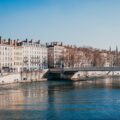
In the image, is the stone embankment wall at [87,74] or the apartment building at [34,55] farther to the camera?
the apartment building at [34,55]

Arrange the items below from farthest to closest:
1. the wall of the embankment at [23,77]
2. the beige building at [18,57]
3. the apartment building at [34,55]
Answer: the apartment building at [34,55]
the beige building at [18,57]
the wall of the embankment at [23,77]

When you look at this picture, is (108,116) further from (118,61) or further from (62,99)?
(118,61)

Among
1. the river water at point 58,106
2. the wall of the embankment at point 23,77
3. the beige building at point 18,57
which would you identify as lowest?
the river water at point 58,106

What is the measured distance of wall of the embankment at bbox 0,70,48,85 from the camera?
53494mm

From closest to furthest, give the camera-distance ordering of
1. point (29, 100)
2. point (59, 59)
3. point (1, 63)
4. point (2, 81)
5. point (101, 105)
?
point (101, 105) < point (29, 100) < point (2, 81) < point (1, 63) < point (59, 59)

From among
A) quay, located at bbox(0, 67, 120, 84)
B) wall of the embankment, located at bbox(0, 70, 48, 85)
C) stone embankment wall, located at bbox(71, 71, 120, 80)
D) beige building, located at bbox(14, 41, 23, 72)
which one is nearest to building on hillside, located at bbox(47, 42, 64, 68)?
stone embankment wall, located at bbox(71, 71, 120, 80)

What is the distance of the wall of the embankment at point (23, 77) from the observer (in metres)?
53.5

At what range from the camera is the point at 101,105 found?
30.9 metres

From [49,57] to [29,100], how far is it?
52.7 metres

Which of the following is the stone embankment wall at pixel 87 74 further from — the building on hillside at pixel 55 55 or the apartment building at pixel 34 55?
the apartment building at pixel 34 55

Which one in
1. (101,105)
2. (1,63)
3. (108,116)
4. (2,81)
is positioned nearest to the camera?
(108,116)

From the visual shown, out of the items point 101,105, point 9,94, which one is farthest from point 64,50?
point 101,105

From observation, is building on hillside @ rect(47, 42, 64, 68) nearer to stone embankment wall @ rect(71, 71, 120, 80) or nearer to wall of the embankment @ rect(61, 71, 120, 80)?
stone embankment wall @ rect(71, 71, 120, 80)

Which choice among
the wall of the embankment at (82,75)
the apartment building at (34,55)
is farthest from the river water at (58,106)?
the apartment building at (34,55)
